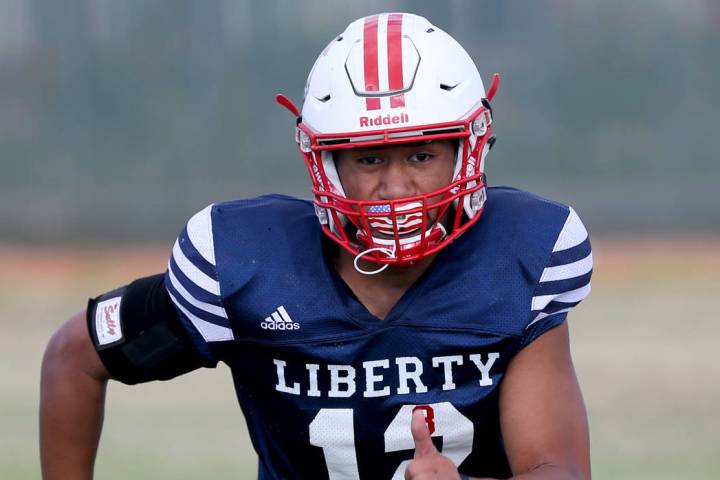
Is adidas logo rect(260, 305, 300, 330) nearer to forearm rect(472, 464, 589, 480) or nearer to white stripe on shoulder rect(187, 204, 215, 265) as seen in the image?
white stripe on shoulder rect(187, 204, 215, 265)

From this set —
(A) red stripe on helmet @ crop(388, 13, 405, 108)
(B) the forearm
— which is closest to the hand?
(B) the forearm

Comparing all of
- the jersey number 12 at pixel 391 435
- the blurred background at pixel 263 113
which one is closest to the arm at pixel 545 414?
the jersey number 12 at pixel 391 435

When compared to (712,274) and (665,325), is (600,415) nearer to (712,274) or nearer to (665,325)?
(665,325)

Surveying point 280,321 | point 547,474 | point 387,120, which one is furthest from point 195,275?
point 547,474

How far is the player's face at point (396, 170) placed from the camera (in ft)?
8.80

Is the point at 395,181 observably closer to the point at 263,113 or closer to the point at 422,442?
the point at 422,442

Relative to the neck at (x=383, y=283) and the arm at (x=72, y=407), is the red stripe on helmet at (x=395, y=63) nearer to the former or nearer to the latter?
the neck at (x=383, y=283)

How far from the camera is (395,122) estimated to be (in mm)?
2674

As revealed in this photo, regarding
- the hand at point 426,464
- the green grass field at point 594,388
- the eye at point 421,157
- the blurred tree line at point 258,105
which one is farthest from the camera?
the blurred tree line at point 258,105

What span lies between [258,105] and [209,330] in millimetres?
7564

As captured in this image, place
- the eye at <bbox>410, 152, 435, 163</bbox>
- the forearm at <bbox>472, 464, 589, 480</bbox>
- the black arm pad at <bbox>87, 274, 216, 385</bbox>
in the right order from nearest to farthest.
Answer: the forearm at <bbox>472, 464, 589, 480</bbox> < the eye at <bbox>410, 152, 435, 163</bbox> < the black arm pad at <bbox>87, 274, 216, 385</bbox>

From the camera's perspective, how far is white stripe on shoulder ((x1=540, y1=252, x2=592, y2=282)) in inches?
107

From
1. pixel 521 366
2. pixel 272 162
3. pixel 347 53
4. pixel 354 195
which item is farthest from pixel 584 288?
pixel 272 162

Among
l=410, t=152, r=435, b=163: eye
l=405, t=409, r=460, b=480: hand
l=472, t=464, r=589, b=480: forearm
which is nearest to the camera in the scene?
l=405, t=409, r=460, b=480: hand
